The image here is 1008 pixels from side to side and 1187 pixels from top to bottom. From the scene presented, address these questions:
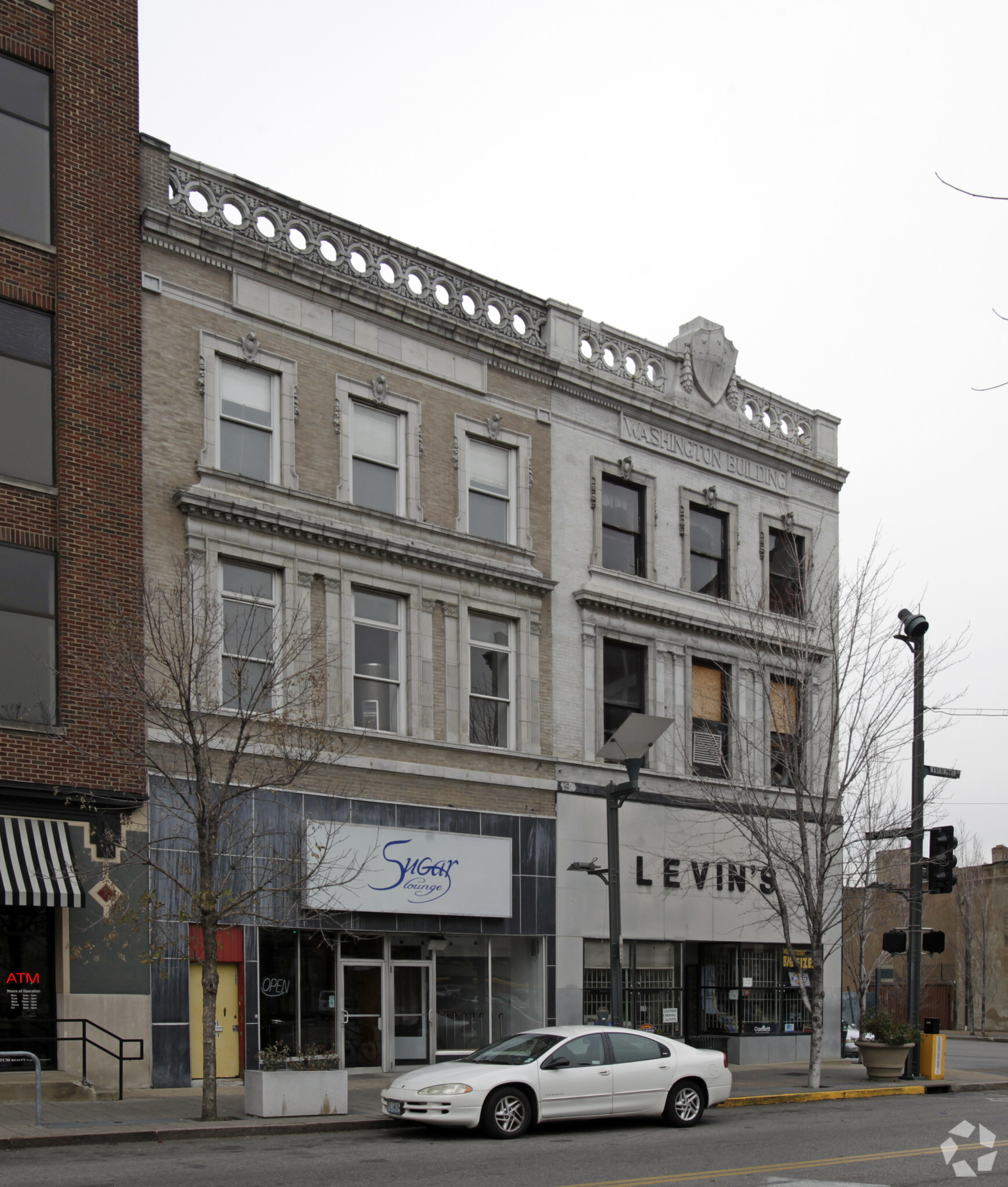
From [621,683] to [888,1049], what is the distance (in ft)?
27.3

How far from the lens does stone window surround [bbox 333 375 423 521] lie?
24734 mm

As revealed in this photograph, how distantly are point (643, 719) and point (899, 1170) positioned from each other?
434 inches

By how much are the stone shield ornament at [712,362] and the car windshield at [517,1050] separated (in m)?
17.3

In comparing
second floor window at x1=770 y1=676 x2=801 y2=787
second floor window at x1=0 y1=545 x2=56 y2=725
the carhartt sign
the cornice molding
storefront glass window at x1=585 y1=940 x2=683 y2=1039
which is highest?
the carhartt sign

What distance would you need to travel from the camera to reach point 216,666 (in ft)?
71.9

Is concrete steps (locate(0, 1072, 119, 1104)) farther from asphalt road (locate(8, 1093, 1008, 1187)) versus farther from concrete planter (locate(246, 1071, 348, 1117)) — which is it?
asphalt road (locate(8, 1093, 1008, 1187))

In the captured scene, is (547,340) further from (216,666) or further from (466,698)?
(216,666)

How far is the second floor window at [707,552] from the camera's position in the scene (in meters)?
31.1

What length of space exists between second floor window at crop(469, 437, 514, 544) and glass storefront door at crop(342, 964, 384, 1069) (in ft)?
26.0

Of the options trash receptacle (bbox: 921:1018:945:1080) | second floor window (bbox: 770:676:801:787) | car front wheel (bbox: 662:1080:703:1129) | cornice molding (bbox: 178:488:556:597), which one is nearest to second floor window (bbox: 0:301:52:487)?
cornice molding (bbox: 178:488:556:597)

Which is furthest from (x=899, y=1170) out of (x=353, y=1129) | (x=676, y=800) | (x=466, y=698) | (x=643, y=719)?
(x=676, y=800)

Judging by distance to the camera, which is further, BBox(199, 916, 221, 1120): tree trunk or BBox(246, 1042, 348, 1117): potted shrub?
BBox(246, 1042, 348, 1117): potted shrub

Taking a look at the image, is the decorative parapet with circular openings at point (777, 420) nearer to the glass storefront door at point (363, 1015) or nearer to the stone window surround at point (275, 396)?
the stone window surround at point (275, 396)

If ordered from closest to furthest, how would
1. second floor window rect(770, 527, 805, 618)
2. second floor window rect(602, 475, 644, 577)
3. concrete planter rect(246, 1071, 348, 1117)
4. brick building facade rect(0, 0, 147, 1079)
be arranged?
concrete planter rect(246, 1071, 348, 1117), brick building facade rect(0, 0, 147, 1079), second floor window rect(602, 475, 644, 577), second floor window rect(770, 527, 805, 618)
